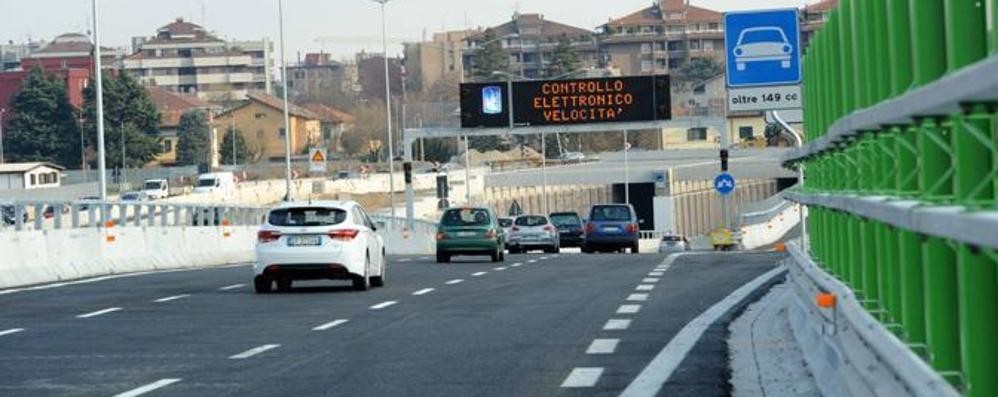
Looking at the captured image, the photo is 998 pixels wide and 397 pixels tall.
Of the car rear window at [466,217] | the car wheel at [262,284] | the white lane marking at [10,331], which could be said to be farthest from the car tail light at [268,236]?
the car rear window at [466,217]

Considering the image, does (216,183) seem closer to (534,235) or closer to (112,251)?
(534,235)

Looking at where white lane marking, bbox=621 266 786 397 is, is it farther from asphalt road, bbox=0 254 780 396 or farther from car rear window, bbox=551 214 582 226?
car rear window, bbox=551 214 582 226

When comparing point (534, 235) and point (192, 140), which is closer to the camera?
point (534, 235)

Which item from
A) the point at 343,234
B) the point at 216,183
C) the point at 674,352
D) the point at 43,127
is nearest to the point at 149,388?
the point at 674,352

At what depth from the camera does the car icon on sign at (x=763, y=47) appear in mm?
31250

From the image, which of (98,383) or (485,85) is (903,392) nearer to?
(98,383)

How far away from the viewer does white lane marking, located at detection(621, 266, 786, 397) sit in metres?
14.6

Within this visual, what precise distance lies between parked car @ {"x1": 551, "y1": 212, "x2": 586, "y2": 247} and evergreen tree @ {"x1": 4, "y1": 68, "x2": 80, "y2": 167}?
86307 mm

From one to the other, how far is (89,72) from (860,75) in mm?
180762

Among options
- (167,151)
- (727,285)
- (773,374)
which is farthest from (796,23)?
(167,151)

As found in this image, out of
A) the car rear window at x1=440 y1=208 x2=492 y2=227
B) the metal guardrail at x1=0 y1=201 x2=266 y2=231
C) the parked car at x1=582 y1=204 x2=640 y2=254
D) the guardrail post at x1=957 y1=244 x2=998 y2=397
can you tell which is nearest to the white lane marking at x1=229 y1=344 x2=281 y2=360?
the guardrail post at x1=957 y1=244 x2=998 y2=397

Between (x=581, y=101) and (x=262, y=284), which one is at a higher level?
(x=581, y=101)

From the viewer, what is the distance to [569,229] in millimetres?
74000

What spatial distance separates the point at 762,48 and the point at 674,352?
14225mm
